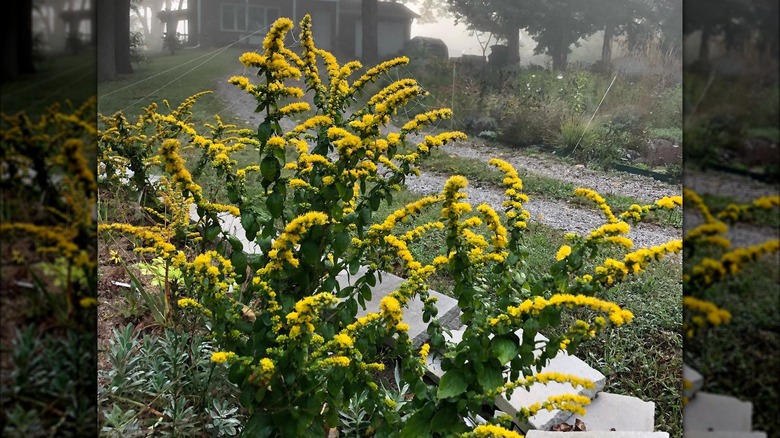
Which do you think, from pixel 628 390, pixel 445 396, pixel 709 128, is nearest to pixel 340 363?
pixel 445 396

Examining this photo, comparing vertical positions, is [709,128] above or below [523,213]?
above

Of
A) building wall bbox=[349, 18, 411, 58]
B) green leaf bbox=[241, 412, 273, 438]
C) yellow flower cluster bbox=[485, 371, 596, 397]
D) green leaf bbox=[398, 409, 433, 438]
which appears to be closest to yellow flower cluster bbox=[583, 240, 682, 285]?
yellow flower cluster bbox=[485, 371, 596, 397]

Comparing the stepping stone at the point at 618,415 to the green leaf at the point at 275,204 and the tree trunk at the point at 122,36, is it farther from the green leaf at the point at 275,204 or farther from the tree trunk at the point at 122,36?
the tree trunk at the point at 122,36

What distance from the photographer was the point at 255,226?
7.02ft

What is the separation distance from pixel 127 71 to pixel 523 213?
2690 millimetres

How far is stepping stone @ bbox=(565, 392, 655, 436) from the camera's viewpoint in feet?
9.27

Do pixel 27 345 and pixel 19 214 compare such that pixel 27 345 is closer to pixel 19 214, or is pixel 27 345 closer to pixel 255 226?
pixel 19 214

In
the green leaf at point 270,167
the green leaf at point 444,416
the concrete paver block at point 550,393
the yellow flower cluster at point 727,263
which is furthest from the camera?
the concrete paver block at point 550,393

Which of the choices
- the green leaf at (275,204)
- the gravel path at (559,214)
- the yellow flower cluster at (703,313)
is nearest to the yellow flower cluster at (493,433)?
the green leaf at (275,204)

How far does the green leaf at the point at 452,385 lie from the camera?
70.9 inches

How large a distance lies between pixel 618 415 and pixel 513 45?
2.13 meters

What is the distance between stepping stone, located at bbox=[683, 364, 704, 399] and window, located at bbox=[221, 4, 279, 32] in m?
3.50

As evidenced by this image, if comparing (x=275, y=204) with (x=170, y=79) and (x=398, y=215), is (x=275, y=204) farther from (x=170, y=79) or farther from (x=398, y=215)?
(x=170, y=79)

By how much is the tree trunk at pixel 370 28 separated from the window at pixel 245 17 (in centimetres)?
50
